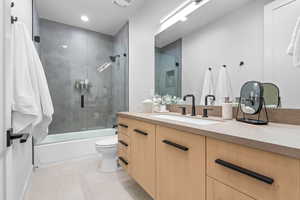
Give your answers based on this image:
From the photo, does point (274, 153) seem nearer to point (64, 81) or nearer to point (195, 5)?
point (195, 5)

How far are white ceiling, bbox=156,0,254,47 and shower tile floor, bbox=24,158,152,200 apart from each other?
1.90 m

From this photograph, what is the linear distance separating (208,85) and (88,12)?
2.38m

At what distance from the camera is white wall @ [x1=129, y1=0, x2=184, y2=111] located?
2283mm

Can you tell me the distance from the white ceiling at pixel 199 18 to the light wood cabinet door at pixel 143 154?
1.25 metres

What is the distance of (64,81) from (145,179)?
269 centimetres

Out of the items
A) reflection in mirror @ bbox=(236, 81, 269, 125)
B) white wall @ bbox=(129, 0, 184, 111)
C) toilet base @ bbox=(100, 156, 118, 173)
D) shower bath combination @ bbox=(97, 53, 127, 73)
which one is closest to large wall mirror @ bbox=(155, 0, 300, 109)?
reflection in mirror @ bbox=(236, 81, 269, 125)

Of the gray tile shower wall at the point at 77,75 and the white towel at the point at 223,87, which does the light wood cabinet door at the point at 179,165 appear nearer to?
the white towel at the point at 223,87

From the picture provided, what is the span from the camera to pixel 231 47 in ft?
4.38

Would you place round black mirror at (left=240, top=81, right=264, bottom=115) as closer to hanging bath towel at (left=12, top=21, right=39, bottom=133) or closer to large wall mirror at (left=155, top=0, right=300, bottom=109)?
large wall mirror at (left=155, top=0, right=300, bottom=109)

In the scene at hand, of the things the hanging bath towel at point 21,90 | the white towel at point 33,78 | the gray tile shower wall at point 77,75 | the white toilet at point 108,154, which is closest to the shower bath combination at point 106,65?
the gray tile shower wall at point 77,75

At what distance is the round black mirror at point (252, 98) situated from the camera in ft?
3.26

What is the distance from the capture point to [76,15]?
2.61 metres

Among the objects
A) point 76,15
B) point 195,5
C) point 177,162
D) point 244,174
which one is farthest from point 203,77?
A: point 76,15

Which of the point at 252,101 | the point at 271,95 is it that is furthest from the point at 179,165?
the point at 271,95
